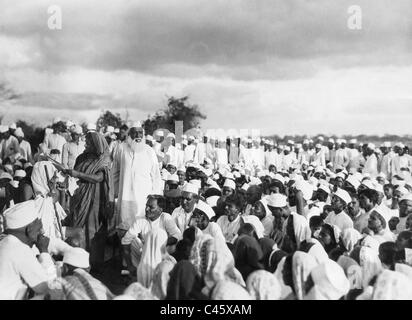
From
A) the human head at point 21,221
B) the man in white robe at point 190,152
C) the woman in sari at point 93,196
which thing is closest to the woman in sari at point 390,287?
the human head at point 21,221

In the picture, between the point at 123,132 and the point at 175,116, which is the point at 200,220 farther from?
the point at 175,116

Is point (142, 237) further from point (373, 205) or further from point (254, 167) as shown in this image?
point (254, 167)

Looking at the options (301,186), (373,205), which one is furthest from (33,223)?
(301,186)

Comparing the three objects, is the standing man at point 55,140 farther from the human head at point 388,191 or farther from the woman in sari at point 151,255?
the human head at point 388,191

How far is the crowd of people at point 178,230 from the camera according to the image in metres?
4.27

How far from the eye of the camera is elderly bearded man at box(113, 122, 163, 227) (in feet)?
23.4

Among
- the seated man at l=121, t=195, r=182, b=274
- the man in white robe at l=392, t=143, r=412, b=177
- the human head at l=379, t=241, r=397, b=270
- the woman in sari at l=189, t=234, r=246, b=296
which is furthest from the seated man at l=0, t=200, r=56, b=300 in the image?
the man in white robe at l=392, t=143, r=412, b=177

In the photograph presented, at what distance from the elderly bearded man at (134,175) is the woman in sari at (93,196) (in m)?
0.42

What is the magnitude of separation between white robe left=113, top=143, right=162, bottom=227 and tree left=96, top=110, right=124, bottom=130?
361 centimetres

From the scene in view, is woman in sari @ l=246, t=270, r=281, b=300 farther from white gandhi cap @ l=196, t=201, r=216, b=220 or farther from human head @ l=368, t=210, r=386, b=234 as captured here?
white gandhi cap @ l=196, t=201, r=216, b=220

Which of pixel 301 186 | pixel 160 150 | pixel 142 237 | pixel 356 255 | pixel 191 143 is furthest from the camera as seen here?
pixel 191 143

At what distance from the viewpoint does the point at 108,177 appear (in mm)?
6688

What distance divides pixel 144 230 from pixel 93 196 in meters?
0.84

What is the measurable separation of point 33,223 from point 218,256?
1.34 meters
